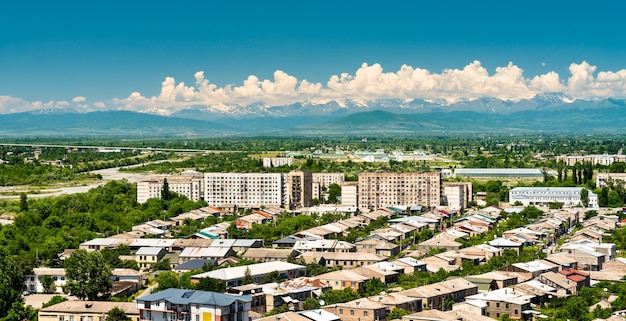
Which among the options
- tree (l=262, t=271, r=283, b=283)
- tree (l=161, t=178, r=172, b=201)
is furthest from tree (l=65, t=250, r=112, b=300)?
tree (l=161, t=178, r=172, b=201)

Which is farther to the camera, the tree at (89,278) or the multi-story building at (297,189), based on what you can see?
the multi-story building at (297,189)

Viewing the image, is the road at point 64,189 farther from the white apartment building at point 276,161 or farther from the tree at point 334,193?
the tree at point 334,193

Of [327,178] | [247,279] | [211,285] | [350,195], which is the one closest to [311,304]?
[211,285]

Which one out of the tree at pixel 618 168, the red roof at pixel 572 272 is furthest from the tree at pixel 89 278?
the tree at pixel 618 168

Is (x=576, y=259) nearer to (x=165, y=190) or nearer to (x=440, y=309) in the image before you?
(x=440, y=309)

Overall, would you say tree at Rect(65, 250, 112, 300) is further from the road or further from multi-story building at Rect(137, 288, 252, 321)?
the road

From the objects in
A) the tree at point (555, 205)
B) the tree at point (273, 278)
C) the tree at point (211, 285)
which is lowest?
the tree at point (555, 205)

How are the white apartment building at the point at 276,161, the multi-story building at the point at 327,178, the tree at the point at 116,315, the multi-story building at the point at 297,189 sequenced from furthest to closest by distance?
the white apartment building at the point at 276,161, the multi-story building at the point at 327,178, the multi-story building at the point at 297,189, the tree at the point at 116,315
